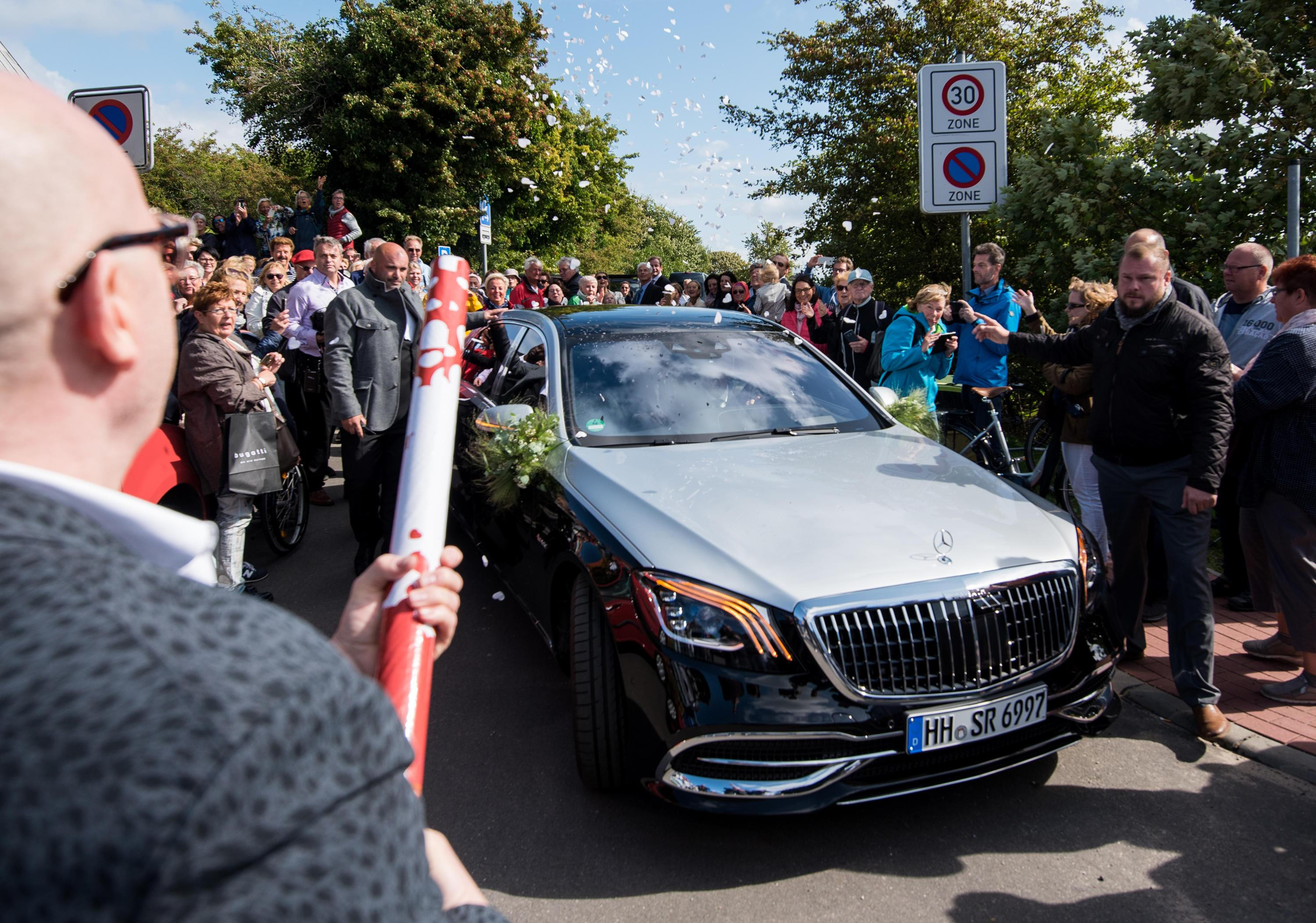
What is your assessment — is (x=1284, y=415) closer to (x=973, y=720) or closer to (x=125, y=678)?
(x=973, y=720)

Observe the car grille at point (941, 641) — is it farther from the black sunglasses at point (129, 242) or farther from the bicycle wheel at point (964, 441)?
the bicycle wheel at point (964, 441)

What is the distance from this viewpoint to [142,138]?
615 cm

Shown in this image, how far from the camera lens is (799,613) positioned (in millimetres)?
2859

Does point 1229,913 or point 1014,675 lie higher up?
point 1014,675

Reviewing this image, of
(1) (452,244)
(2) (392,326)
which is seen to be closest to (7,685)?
(2) (392,326)

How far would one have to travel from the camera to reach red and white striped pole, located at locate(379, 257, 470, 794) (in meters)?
1.00

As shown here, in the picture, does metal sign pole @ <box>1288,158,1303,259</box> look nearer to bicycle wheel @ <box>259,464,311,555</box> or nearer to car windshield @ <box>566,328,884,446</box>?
car windshield @ <box>566,328,884,446</box>

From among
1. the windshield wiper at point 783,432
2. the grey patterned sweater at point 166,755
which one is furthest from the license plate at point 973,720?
the grey patterned sweater at point 166,755

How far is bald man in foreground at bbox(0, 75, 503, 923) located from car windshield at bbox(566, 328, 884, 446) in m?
3.36

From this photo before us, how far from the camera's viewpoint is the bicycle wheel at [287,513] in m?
6.49

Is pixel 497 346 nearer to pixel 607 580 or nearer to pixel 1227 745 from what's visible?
pixel 607 580

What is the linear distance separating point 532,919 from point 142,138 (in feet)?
19.2

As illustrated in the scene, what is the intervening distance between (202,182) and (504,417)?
4234cm

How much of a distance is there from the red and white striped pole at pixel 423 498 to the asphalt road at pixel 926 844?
2.11 metres
